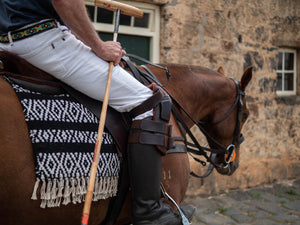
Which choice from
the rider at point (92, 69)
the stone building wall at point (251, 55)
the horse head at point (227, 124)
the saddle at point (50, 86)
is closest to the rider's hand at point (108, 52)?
the rider at point (92, 69)

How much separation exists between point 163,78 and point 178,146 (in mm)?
678

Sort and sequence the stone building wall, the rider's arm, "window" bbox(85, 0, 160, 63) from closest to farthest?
the rider's arm
"window" bbox(85, 0, 160, 63)
the stone building wall

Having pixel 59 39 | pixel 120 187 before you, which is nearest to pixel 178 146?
pixel 120 187

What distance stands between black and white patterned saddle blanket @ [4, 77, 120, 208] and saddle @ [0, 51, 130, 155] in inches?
1.3

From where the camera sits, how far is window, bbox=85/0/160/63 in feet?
16.9

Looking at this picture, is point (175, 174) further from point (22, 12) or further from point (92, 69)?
point (22, 12)

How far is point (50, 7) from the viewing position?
1.76 metres

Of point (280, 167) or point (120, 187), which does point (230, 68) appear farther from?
point (120, 187)

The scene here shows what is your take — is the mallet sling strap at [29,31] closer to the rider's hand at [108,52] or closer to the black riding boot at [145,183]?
the rider's hand at [108,52]

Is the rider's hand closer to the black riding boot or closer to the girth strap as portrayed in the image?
the girth strap

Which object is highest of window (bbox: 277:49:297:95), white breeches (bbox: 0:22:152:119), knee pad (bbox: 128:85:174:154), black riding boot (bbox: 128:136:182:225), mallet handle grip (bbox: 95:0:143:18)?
window (bbox: 277:49:297:95)

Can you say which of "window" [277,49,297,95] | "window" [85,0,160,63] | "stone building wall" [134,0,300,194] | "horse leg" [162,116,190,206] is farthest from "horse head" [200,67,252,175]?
"window" [277,49,297,95]

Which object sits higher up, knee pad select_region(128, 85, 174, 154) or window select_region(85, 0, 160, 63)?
window select_region(85, 0, 160, 63)

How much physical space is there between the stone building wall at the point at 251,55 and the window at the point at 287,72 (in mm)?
297
